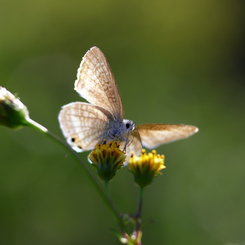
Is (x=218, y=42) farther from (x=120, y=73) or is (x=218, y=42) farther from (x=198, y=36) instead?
(x=120, y=73)

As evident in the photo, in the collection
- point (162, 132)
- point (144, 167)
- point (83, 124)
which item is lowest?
point (144, 167)

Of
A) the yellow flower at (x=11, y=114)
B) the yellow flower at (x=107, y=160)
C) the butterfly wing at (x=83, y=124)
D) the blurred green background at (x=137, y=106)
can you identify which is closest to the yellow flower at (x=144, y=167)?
the yellow flower at (x=107, y=160)

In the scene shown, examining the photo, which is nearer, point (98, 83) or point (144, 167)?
point (144, 167)

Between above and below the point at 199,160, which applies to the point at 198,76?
above

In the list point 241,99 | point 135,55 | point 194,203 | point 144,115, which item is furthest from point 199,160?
point 135,55

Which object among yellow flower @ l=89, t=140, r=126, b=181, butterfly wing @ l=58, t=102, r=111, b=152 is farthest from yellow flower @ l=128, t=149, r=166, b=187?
butterfly wing @ l=58, t=102, r=111, b=152

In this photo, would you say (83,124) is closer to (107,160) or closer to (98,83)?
(98,83)

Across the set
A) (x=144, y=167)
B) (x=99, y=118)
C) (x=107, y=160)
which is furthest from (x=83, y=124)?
(x=144, y=167)

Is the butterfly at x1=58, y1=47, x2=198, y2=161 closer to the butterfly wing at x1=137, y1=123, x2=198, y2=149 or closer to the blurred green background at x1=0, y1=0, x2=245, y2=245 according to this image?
the butterfly wing at x1=137, y1=123, x2=198, y2=149
